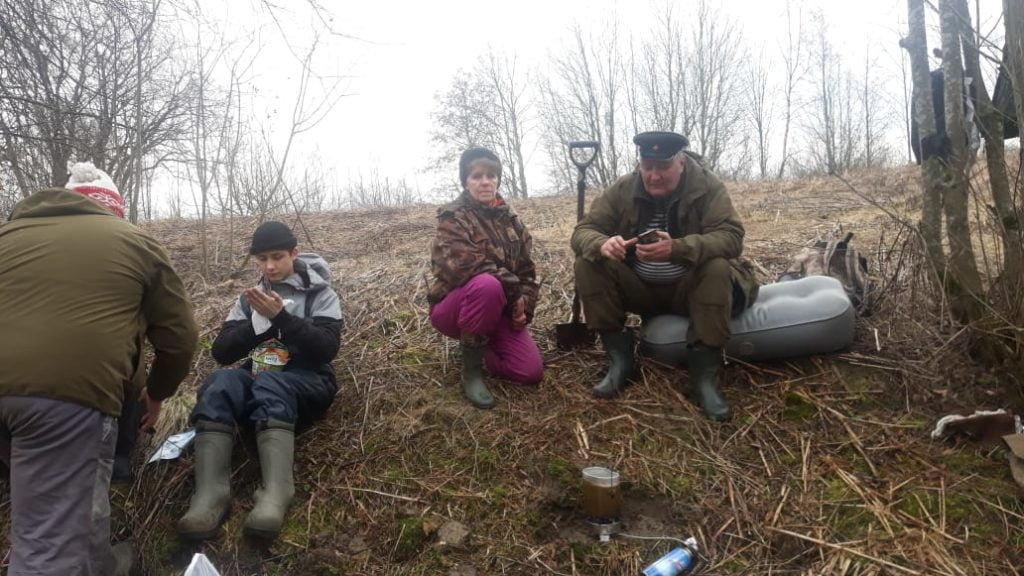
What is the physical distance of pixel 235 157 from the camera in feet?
21.5

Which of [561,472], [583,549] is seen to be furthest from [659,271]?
[583,549]

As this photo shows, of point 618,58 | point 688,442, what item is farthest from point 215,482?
point 618,58

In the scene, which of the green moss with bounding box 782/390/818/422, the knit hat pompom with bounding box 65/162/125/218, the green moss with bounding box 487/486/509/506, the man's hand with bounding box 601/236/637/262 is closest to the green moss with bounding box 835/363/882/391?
the green moss with bounding box 782/390/818/422

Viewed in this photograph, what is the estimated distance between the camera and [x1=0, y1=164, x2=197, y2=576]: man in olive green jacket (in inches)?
73.5

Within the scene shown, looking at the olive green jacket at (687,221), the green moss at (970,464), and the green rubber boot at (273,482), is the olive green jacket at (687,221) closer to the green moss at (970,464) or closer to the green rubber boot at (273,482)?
the green moss at (970,464)

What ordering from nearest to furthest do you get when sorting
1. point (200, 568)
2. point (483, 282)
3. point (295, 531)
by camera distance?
1. point (200, 568)
2. point (295, 531)
3. point (483, 282)

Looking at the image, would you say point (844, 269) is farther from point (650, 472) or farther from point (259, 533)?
point (259, 533)

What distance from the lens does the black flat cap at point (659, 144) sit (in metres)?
3.06

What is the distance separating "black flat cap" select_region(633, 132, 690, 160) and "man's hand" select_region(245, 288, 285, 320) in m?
1.97

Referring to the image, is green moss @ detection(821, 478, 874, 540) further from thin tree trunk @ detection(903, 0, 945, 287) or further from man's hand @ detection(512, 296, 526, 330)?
man's hand @ detection(512, 296, 526, 330)

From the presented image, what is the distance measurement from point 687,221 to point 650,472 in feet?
4.58

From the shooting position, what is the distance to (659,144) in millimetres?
3059

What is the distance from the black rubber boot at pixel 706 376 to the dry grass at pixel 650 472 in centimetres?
A: 8

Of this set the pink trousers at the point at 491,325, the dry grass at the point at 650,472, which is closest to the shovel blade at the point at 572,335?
the dry grass at the point at 650,472
